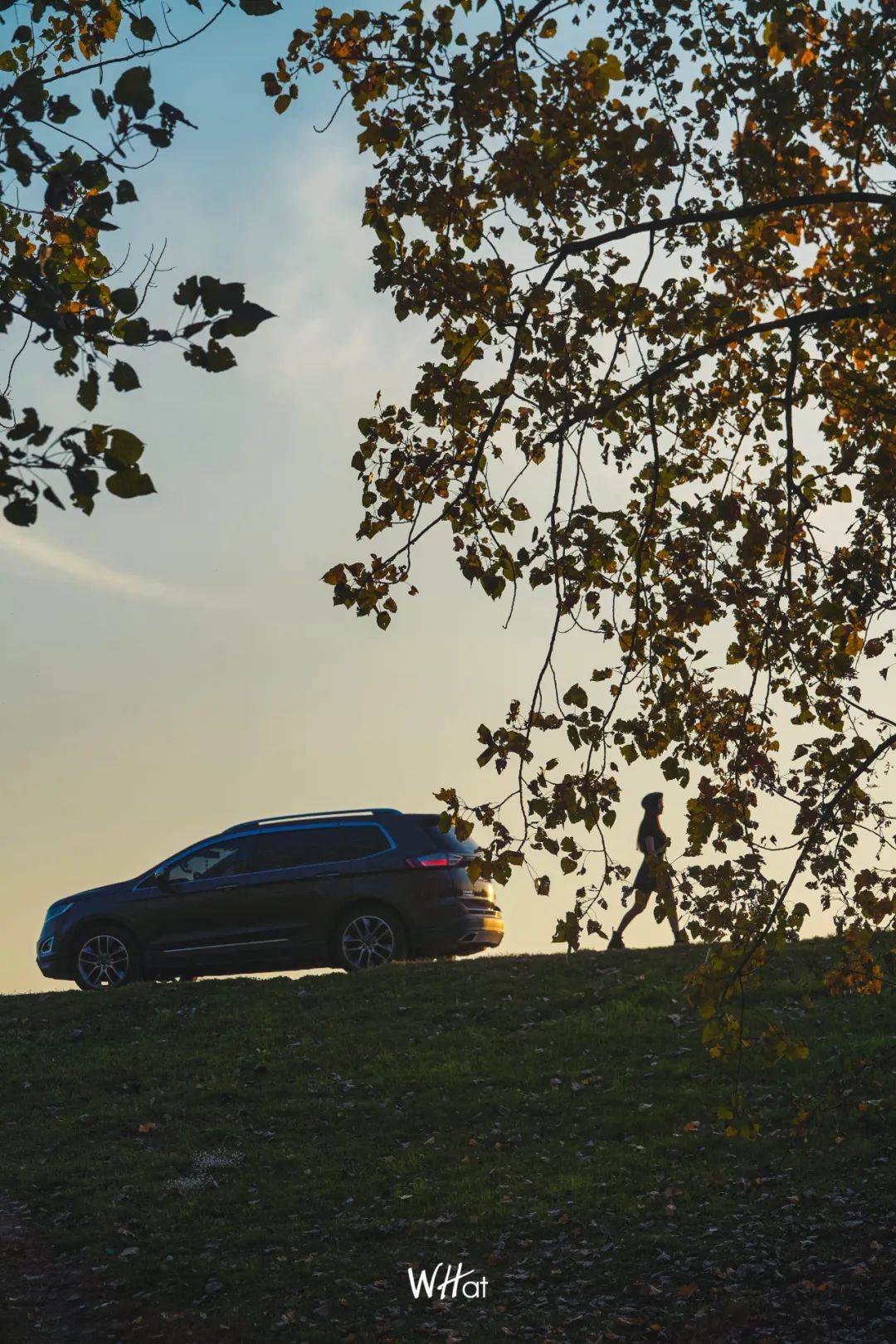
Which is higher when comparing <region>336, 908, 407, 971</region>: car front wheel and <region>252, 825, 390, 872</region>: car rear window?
<region>252, 825, 390, 872</region>: car rear window

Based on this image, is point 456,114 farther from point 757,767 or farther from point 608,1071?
point 608,1071

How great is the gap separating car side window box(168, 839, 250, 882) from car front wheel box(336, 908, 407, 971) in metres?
1.50

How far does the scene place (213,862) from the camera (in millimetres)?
16969

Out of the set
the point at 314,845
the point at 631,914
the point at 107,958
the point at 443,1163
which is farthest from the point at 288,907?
the point at 443,1163

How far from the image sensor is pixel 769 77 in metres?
8.45

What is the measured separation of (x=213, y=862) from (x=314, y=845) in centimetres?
128

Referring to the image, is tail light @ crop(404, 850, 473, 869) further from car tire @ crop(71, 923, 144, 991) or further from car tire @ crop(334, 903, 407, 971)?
car tire @ crop(71, 923, 144, 991)

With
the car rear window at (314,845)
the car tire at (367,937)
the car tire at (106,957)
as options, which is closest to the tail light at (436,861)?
the car rear window at (314,845)

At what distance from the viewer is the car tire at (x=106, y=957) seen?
56.2 feet

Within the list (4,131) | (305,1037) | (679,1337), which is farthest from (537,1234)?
(4,131)

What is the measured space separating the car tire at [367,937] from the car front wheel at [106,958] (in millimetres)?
2642

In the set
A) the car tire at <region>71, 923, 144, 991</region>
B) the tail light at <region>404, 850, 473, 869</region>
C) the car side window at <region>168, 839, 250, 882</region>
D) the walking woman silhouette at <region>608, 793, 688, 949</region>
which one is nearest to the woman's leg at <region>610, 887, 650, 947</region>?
the walking woman silhouette at <region>608, 793, 688, 949</region>

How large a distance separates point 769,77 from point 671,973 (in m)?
9.75

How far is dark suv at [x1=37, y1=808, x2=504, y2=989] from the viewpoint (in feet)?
54.0
